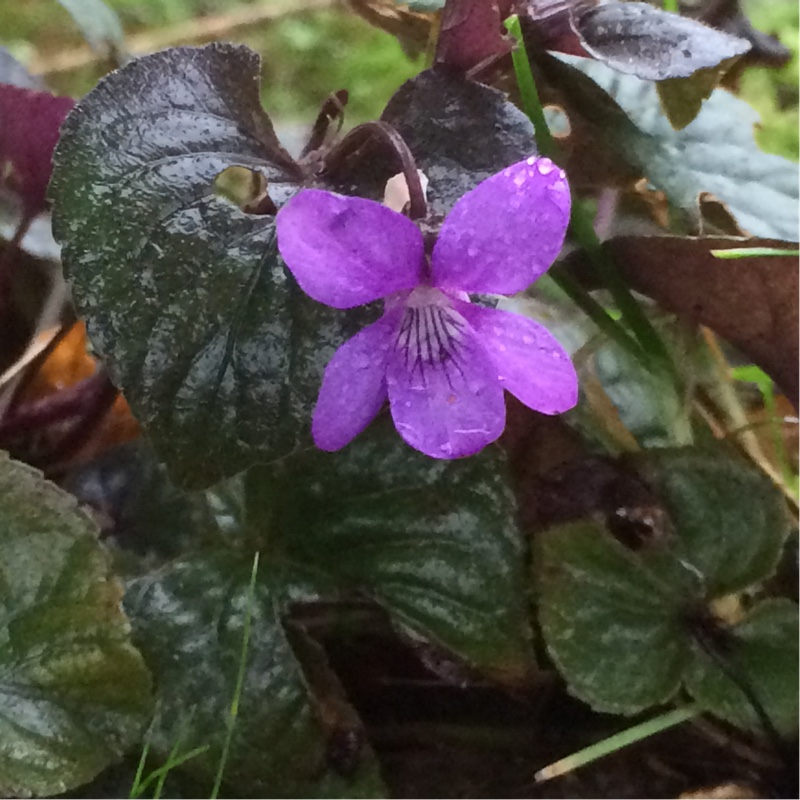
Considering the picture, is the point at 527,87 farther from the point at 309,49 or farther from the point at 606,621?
the point at 309,49

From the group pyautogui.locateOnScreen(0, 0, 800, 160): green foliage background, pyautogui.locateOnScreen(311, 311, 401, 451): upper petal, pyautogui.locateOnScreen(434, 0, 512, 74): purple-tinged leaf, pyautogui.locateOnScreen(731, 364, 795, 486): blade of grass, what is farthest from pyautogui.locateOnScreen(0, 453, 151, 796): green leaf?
pyautogui.locateOnScreen(0, 0, 800, 160): green foliage background

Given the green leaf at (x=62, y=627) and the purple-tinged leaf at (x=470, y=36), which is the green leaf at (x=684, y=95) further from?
the green leaf at (x=62, y=627)

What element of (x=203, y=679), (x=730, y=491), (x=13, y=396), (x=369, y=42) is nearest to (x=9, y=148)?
(x=13, y=396)

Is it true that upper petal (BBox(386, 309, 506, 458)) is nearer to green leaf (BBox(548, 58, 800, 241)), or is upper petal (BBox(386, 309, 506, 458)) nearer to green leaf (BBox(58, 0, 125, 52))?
green leaf (BBox(548, 58, 800, 241))

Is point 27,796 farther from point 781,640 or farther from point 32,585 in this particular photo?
point 781,640

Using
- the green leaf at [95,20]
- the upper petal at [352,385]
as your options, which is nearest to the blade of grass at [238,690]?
the upper petal at [352,385]

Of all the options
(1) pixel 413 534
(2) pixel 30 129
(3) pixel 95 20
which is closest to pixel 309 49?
(3) pixel 95 20
